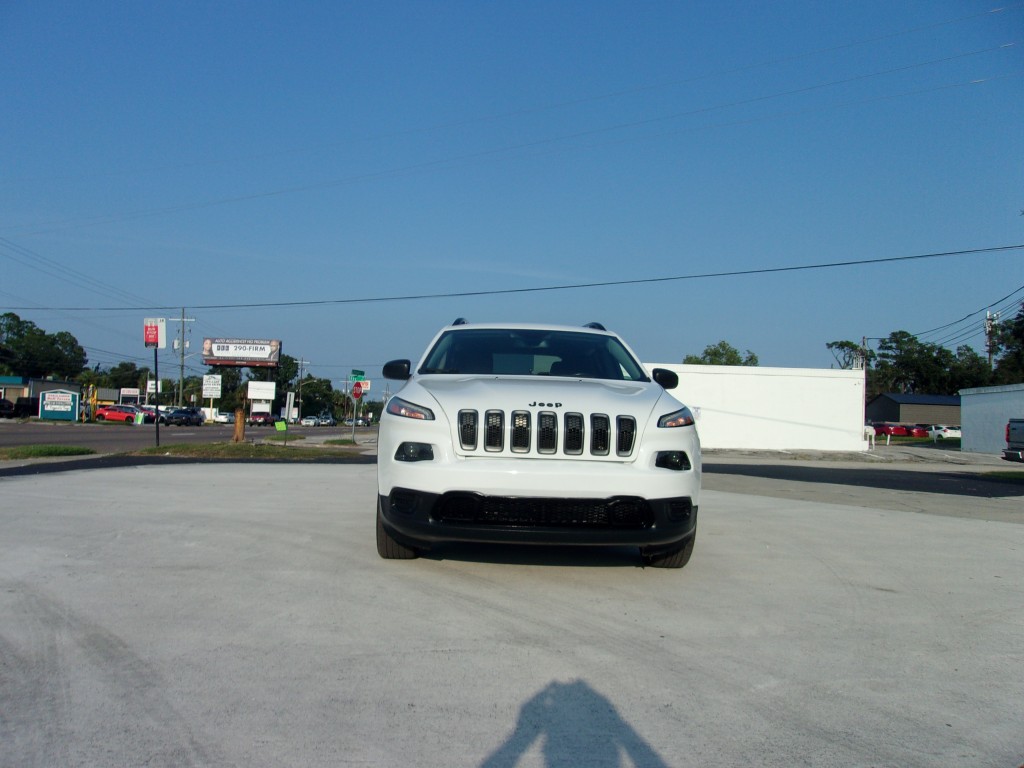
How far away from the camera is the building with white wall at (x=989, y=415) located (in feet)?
134

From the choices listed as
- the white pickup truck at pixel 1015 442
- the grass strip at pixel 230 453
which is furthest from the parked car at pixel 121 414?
the white pickup truck at pixel 1015 442

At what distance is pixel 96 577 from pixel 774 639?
12.9ft

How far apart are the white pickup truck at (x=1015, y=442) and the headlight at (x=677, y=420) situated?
21152 millimetres

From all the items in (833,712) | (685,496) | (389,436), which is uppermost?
(389,436)

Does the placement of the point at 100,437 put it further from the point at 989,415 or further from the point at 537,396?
the point at 989,415

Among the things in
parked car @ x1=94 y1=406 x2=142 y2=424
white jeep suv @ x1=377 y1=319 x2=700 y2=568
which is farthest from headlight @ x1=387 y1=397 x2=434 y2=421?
parked car @ x1=94 y1=406 x2=142 y2=424

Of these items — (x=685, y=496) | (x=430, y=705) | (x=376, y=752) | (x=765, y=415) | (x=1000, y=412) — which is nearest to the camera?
(x=376, y=752)

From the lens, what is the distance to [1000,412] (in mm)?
42156

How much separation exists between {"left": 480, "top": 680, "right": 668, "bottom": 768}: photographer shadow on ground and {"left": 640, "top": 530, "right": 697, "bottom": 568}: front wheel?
6.80 feet

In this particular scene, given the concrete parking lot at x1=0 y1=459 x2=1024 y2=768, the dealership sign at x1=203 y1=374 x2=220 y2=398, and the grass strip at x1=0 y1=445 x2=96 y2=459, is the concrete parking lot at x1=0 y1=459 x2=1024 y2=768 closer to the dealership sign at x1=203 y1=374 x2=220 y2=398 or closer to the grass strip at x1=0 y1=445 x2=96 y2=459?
the grass strip at x1=0 y1=445 x2=96 y2=459

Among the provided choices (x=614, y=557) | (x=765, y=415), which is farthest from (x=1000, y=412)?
(x=614, y=557)

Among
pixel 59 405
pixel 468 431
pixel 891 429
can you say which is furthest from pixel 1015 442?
pixel 59 405

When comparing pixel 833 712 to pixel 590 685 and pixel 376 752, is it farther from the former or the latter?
pixel 376 752

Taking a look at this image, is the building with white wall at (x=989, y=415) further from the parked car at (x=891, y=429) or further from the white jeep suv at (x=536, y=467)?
the white jeep suv at (x=536, y=467)
